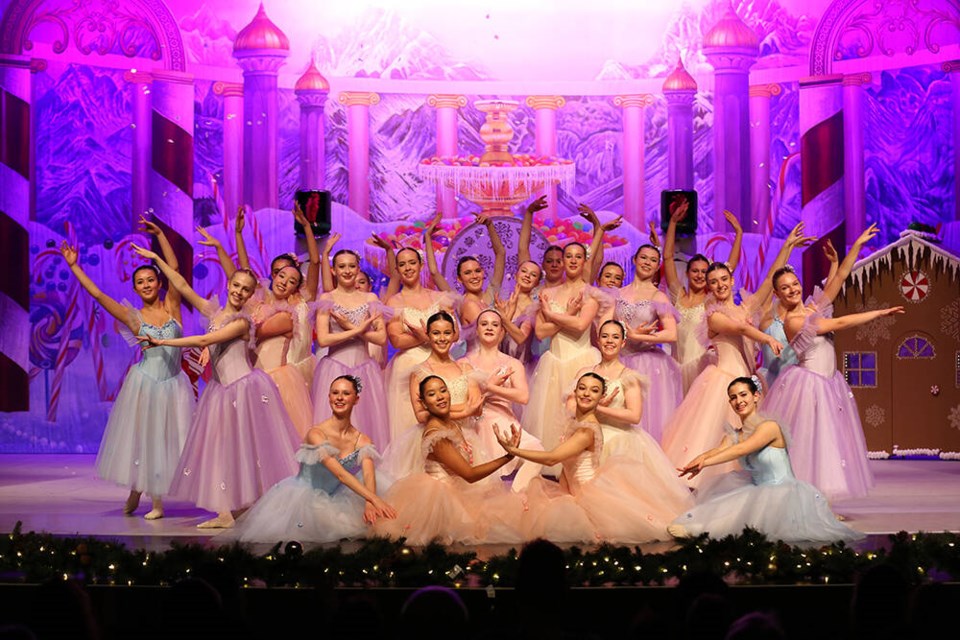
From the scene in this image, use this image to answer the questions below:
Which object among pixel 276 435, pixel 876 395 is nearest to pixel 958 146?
pixel 876 395

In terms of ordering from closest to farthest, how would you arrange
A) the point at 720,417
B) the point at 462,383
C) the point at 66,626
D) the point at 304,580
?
the point at 66,626 < the point at 304,580 < the point at 462,383 < the point at 720,417

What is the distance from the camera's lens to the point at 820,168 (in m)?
10.5

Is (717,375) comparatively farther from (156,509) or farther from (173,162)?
(173,162)

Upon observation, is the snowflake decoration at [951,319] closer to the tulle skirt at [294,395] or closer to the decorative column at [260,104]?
the tulle skirt at [294,395]

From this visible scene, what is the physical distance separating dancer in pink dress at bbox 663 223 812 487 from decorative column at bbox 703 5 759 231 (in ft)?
10.8

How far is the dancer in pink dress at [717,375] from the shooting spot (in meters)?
7.12

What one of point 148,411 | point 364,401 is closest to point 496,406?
point 364,401

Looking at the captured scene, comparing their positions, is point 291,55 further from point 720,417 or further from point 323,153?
point 720,417

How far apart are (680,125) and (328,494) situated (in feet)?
19.1

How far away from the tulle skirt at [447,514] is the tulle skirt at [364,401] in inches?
64.8

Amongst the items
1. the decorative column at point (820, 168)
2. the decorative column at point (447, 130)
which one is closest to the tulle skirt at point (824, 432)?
the decorative column at point (820, 168)

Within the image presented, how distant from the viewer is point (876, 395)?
1007 centimetres

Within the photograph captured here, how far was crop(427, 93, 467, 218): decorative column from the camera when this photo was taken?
10.7 metres

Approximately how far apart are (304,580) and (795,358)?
127 inches
